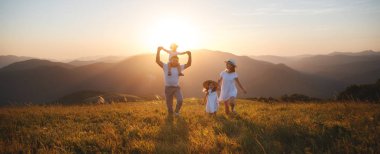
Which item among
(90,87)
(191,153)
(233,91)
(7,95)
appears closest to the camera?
(191,153)

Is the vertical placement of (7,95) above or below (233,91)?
below

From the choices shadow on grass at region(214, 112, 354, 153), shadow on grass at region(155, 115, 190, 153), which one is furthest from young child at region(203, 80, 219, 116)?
shadow on grass at region(214, 112, 354, 153)

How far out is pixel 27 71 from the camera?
197 m

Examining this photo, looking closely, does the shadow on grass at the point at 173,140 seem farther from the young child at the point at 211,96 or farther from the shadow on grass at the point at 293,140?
the young child at the point at 211,96

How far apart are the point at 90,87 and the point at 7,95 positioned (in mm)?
43649

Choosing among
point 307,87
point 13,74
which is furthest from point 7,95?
point 307,87

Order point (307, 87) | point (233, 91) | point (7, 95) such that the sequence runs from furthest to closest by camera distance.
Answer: point (307, 87)
point (7, 95)
point (233, 91)

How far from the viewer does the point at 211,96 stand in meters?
10.6

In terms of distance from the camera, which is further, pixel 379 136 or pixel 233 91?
pixel 233 91

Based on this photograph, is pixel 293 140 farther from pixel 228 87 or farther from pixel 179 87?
pixel 179 87

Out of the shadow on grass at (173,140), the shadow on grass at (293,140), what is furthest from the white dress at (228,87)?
the shadow on grass at (293,140)

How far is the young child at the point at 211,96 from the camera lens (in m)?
10.3

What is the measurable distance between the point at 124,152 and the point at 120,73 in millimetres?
198921

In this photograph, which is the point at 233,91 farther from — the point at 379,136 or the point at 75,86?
the point at 75,86
